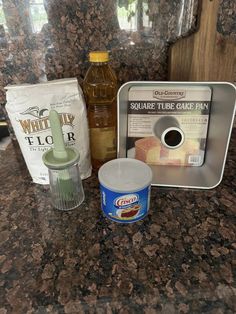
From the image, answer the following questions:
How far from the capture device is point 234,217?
1.74ft

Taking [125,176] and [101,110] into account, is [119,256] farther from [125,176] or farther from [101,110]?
[101,110]

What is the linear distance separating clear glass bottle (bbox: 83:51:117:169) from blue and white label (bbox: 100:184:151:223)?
0.17 metres

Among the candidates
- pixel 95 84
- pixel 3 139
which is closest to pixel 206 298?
pixel 95 84

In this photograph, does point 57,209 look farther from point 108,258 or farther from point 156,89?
point 156,89

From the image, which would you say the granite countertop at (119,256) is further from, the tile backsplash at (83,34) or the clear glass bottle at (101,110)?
the tile backsplash at (83,34)

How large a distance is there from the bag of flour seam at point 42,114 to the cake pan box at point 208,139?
90 mm

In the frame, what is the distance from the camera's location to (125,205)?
498 millimetres

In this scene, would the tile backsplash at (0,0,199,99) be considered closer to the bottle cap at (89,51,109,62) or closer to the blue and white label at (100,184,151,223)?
the bottle cap at (89,51,109,62)

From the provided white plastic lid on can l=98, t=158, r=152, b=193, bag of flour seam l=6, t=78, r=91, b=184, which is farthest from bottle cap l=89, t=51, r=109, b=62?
white plastic lid on can l=98, t=158, r=152, b=193

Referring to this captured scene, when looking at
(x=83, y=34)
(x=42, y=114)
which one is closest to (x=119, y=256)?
(x=42, y=114)

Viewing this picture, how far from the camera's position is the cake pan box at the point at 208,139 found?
20.9 inches

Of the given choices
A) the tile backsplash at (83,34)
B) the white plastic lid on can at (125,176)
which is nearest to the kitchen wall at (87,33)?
the tile backsplash at (83,34)

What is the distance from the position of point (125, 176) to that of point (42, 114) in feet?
0.72

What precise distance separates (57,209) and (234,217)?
0.36 metres
